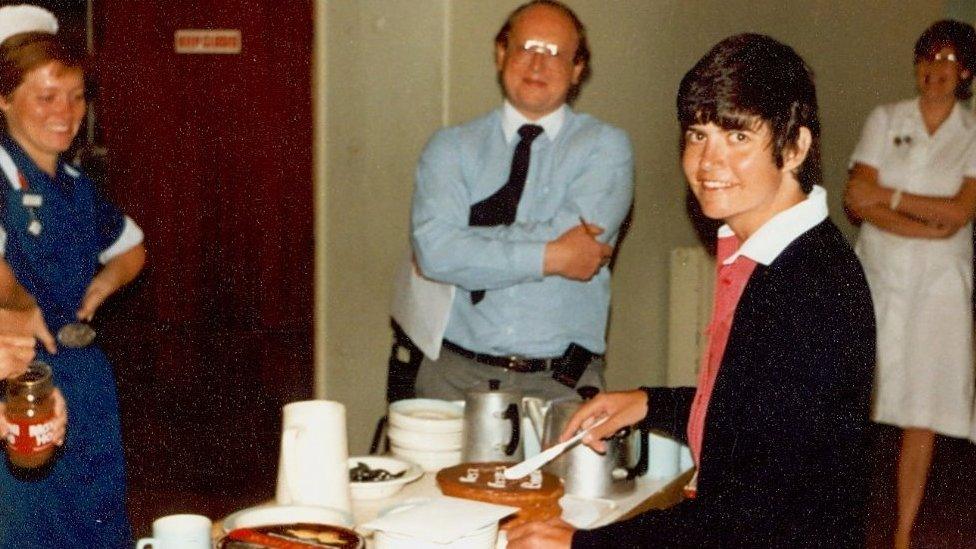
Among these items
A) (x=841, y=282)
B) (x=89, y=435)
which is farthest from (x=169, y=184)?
(x=841, y=282)

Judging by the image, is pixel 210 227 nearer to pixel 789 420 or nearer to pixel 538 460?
pixel 538 460

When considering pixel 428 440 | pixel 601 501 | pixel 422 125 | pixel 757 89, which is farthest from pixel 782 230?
pixel 422 125

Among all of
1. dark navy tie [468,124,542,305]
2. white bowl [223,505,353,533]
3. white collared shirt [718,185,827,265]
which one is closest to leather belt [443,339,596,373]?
dark navy tie [468,124,542,305]

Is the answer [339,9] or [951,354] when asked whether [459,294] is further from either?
[951,354]

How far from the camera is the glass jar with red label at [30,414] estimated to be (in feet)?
6.33

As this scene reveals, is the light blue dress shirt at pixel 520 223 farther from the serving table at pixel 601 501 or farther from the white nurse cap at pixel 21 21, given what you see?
the white nurse cap at pixel 21 21

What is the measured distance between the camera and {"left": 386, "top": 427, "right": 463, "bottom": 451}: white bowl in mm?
2486

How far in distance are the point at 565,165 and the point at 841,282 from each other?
161cm

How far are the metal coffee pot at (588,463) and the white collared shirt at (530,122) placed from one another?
1106 millimetres

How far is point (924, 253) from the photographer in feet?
13.9

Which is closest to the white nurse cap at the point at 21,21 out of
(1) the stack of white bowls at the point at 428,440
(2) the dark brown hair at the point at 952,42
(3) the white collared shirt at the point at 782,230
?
(1) the stack of white bowls at the point at 428,440

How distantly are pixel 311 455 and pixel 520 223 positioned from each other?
1273mm

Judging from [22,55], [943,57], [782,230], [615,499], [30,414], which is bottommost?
[615,499]

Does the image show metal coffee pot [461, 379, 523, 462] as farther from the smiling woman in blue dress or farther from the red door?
the red door
